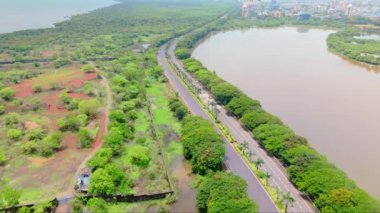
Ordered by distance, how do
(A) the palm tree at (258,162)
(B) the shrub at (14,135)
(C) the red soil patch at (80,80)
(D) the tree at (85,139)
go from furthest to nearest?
(C) the red soil patch at (80,80) < (B) the shrub at (14,135) < (D) the tree at (85,139) < (A) the palm tree at (258,162)

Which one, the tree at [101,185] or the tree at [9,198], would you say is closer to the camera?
the tree at [9,198]

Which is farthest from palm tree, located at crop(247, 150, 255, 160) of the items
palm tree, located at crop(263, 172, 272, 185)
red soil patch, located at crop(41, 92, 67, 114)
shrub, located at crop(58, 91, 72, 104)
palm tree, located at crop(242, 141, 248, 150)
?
shrub, located at crop(58, 91, 72, 104)

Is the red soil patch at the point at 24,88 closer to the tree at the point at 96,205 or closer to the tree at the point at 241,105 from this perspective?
the tree at the point at 241,105

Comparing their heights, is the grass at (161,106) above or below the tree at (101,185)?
below

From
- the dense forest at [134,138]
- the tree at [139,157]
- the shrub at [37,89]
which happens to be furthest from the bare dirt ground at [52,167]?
the shrub at [37,89]

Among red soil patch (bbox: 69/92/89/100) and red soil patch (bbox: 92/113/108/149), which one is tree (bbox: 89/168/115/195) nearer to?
red soil patch (bbox: 92/113/108/149)

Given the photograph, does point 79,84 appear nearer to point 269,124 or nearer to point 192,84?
point 192,84

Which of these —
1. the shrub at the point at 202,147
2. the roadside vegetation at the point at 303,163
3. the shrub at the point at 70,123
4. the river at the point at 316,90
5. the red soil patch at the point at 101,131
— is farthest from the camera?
the shrub at the point at 70,123

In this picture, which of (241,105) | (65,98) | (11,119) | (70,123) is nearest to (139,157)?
(70,123)
